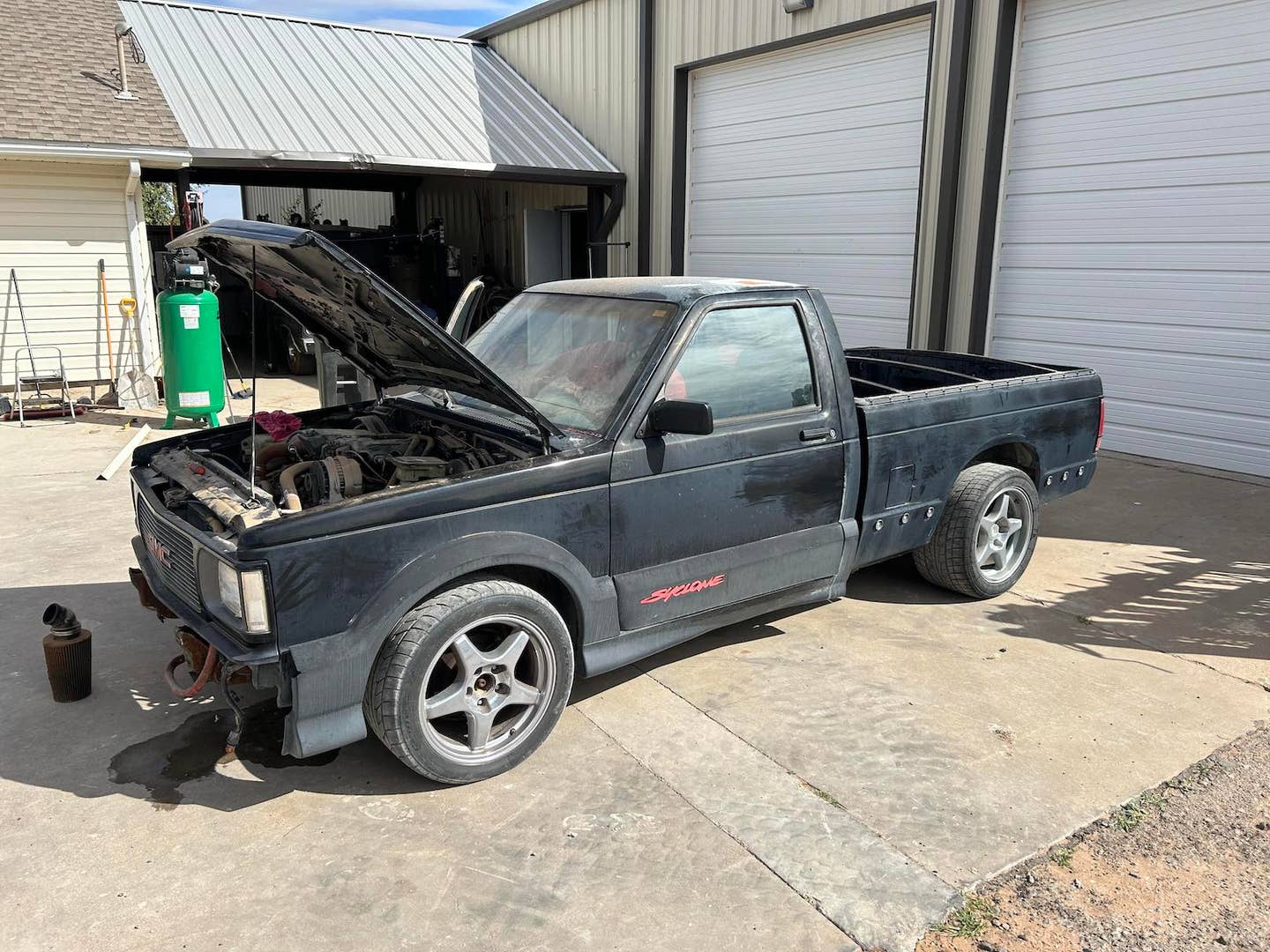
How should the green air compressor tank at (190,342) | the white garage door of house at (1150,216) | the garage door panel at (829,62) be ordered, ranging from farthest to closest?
the garage door panel at (829,62)
the green air compressor tank at (190,342)
the white garage door of house at (1150,216)

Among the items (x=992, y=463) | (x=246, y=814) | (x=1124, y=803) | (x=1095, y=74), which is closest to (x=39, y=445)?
(x=246, y=814)

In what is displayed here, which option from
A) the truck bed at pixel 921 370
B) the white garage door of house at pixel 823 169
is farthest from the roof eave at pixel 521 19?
the truck bed at pixel 921 370

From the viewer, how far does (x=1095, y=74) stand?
350 inches

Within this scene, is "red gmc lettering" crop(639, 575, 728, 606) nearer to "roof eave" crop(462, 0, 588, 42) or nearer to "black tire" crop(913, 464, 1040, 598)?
"black tire" crop(913, 464, 1040, 598)

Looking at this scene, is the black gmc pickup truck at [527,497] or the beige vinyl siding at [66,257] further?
the beige vinyl siding at [66,257]

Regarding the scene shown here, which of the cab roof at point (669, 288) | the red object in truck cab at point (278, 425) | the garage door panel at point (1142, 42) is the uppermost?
the garage door panel at point (1142, 42)

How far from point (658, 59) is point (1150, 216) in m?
7.63

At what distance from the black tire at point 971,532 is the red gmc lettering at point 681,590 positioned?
1.63 m

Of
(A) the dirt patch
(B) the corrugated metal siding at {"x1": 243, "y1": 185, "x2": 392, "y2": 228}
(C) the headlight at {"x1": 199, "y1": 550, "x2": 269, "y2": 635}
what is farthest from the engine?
(B) the corrugated metal siding at {"x1": 243, "y1": 185, "x2": 392, "y2": 228}

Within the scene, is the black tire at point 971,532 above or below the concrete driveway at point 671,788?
above

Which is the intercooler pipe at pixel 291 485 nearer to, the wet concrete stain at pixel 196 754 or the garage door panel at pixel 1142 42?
the wet concrete stain at pixel 196 754

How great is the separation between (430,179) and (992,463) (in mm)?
16776

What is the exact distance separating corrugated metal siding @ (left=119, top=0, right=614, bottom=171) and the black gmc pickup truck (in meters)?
9.25

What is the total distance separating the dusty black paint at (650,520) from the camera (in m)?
3.12
